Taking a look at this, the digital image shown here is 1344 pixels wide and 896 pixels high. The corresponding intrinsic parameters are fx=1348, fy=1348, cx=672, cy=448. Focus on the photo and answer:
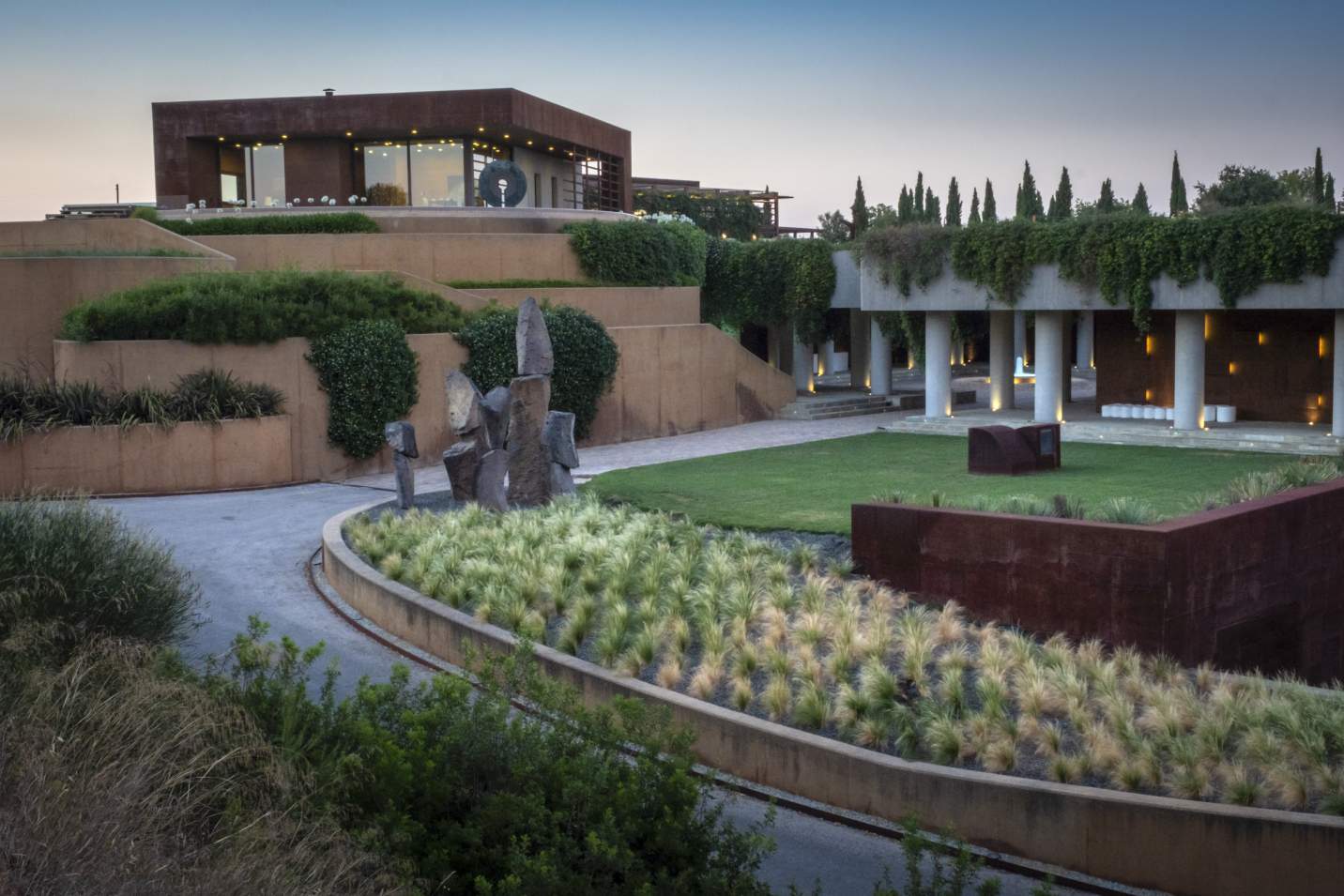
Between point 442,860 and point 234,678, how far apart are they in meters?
2.16

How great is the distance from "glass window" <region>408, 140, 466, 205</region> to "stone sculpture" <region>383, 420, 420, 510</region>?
2072cm

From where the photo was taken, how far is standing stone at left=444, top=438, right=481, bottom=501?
1675cm

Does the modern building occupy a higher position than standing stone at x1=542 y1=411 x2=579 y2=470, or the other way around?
the modern building

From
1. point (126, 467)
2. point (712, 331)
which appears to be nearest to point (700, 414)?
point (712, 331)

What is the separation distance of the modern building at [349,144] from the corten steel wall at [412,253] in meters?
5.97

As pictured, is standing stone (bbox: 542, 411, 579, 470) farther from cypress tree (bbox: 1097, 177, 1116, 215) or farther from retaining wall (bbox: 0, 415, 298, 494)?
cypress tree (bbox: 1097, 177, 1116, 215)

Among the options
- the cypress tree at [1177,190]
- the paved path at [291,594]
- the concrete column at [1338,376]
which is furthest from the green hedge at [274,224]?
the cypress tree at [1177,190]

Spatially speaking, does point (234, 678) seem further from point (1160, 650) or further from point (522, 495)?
point (522, 495)

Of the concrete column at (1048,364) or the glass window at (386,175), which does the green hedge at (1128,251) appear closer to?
the concrete column at (1048,364)

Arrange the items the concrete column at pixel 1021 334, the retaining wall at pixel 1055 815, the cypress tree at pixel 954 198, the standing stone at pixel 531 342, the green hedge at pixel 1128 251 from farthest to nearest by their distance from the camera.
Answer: the cypress tree at pixel 954 198
the concrete column at pixel 1021 334
the green hedge at pixel 1128 251
the standing stone at pixel 531 342
the retaining wall at pixel 1055 815

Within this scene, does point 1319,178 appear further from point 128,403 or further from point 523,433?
point 128,403

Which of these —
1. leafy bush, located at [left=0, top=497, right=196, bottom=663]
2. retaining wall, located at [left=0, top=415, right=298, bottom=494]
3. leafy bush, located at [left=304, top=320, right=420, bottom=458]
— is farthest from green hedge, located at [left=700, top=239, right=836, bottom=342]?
leafy bush, located at [left=0, top=497, right=196, bottom=663]

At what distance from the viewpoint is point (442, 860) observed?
5879 millimetres

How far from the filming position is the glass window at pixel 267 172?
3716cm
